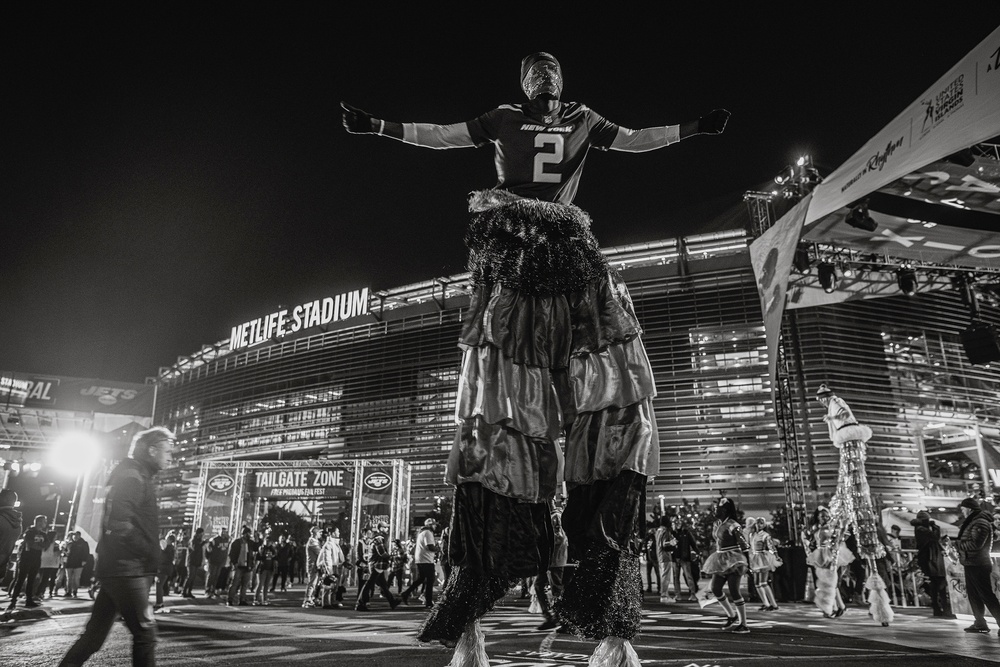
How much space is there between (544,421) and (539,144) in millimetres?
1410

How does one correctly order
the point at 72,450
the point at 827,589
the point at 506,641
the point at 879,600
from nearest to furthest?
the point at 506,641 → the point at 879,600 → the point at 827,589 → the point at 72,450

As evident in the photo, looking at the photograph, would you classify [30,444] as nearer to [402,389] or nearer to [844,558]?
[402,389]

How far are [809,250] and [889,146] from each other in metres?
8.37

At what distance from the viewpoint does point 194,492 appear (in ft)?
141

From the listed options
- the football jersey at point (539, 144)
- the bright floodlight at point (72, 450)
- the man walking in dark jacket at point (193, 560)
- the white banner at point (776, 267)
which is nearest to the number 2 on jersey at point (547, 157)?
the football jersey at point (539, 144)

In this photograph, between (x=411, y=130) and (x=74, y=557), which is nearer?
(x=411, y=130)

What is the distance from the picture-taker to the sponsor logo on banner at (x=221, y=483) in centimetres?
2258

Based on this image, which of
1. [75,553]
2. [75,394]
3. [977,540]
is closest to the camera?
[977,540]

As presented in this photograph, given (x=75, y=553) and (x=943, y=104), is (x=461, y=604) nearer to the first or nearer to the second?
(x=943, y=104)

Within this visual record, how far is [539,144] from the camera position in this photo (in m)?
3.11

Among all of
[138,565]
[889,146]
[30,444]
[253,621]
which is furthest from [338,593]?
[30,444]

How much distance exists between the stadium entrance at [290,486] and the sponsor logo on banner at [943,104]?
732 inches

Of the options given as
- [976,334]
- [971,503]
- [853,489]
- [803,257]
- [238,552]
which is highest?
[803,257]

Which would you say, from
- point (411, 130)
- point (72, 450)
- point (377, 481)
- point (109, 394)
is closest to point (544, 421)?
point (411, 130)
